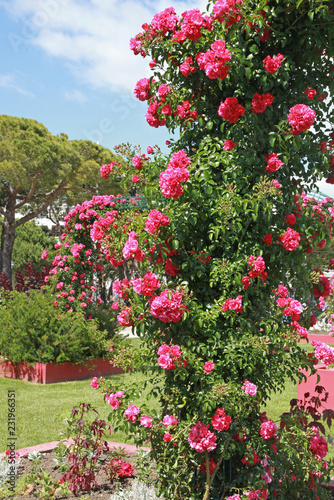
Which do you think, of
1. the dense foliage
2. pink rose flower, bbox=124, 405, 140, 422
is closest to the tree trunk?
the dense foliage

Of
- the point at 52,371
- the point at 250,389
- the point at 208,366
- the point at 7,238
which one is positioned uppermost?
the point at 7,238

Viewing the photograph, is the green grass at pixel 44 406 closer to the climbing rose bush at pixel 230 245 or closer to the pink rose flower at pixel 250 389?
the climbing rose bush at pixel 230 245

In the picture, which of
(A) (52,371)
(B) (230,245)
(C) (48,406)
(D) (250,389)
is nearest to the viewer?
(D) (250,389)

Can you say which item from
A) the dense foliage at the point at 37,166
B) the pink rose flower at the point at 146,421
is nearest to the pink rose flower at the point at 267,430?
the pink rose flower at the point at 146,421

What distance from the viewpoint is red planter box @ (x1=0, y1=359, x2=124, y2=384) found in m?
7.96

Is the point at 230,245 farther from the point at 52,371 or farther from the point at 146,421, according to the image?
the point at 52,371

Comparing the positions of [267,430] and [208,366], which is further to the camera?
[267,430]

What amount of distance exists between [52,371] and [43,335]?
624 millimetres

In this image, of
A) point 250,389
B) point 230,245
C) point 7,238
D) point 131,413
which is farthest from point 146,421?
point 7,238

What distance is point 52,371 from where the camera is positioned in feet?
26.2

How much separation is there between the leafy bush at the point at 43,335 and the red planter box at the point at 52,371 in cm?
12

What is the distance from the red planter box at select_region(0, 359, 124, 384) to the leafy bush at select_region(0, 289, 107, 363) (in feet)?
0.38

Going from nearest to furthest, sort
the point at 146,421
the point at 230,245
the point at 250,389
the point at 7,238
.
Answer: the point at 250,389, the point at 146,421, the point at 230,245, the point at 7,238

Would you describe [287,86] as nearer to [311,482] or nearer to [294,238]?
[294,238]
